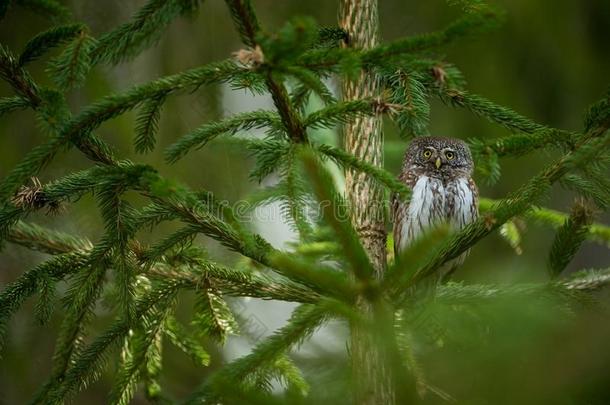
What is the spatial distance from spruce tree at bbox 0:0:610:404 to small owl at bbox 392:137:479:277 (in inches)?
29.7

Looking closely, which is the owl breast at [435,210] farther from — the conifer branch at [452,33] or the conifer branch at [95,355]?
the conifer branch at [452,33]

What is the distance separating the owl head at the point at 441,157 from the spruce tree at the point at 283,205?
3.30 feet

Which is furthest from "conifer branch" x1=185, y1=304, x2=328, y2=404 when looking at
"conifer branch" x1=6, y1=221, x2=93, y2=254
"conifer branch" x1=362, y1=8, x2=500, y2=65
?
"conifer branch" x1=6, y1=221, x2=93, y2=254

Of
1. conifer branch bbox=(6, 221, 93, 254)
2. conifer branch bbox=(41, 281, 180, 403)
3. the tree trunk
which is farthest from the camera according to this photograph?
the tree trunk

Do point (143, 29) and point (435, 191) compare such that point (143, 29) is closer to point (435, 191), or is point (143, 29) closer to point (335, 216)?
point (335, 216)

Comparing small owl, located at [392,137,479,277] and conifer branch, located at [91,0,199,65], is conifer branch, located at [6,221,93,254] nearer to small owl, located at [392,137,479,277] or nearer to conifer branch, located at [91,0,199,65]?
conifer branch, located at [91,0,199,65]

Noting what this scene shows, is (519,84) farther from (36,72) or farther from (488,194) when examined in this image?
(36,72)

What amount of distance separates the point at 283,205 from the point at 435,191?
1.34 meters

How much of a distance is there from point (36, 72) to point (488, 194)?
3.58 metres

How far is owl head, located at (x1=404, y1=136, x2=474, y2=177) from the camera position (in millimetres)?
3699

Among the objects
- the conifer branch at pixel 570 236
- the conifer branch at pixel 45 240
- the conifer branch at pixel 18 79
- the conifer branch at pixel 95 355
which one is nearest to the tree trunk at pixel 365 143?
the conifer branch at pixel 570 236

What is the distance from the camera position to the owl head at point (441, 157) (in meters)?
3.70

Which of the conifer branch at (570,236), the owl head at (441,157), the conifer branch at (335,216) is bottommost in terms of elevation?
the conifer branch at (335,216)

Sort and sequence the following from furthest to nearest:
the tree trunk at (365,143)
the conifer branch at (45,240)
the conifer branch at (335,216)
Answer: the tree trunk at (365,143)
the conifer branch at (45,240)
the conifer branch at (335,216)
